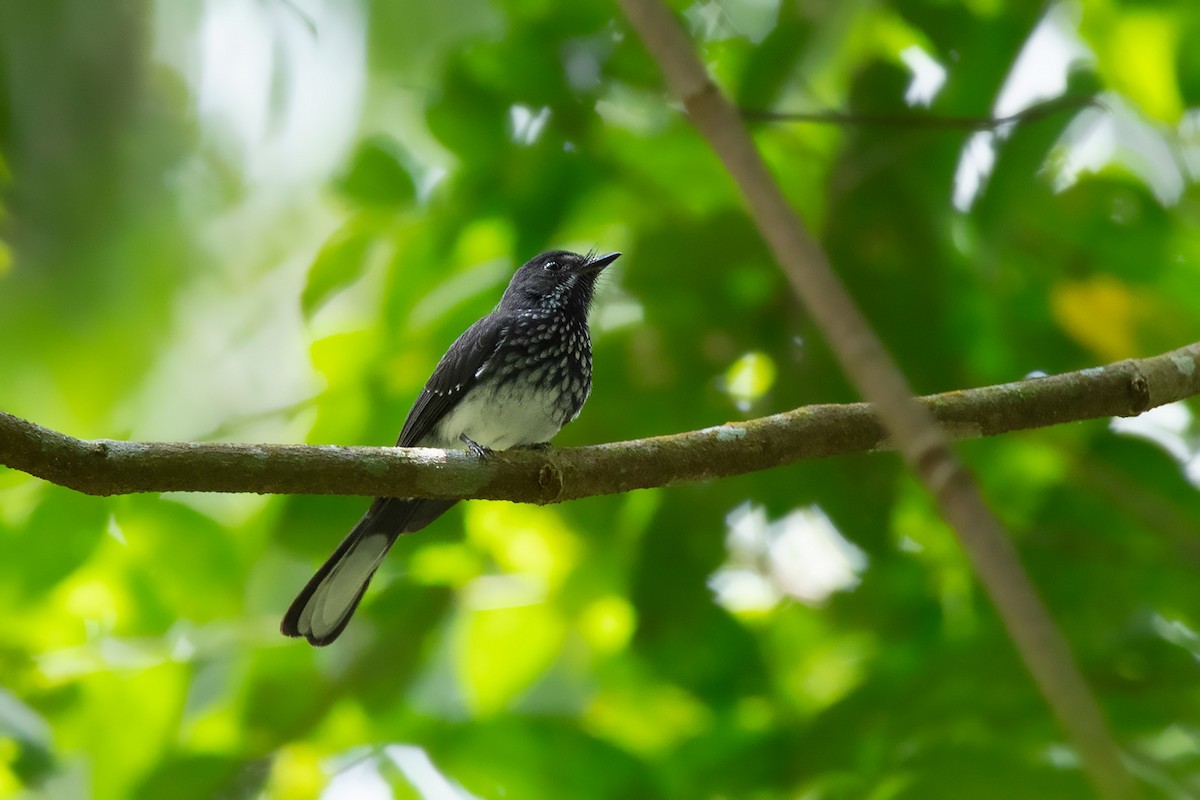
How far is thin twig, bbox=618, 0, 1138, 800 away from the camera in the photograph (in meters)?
1.05

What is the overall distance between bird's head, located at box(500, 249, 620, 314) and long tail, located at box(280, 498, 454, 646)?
104 cm

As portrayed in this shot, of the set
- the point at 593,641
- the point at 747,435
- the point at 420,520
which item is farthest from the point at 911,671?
the point at 420,520

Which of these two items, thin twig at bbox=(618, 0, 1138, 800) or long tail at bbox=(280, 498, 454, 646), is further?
long tail at bbox=(280, 498, 454, 646)

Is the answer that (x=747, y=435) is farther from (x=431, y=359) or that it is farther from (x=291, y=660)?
(x=291, y=660)

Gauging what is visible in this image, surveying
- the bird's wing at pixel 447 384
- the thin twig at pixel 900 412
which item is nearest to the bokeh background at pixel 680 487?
the bird's wing at pixel 447 384

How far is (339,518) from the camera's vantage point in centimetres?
356

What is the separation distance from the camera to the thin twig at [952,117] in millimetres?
2820

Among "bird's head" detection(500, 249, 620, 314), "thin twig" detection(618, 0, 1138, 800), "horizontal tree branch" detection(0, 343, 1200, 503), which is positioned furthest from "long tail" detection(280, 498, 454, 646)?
"thin twig" detection(618, 0, 1138, 800)

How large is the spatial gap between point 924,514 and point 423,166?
2.14m

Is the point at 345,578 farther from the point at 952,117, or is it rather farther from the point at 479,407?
the point at 952,117

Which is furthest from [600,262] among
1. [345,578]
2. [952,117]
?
[345,578]

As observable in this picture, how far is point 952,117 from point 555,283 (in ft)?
5.12

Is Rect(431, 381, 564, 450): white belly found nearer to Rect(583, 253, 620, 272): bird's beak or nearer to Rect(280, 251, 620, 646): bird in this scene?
Rect(280, 251, 620, 646): bird

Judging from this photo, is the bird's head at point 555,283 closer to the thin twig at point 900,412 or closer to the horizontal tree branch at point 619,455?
the horizontal tree branch at point 619,455
